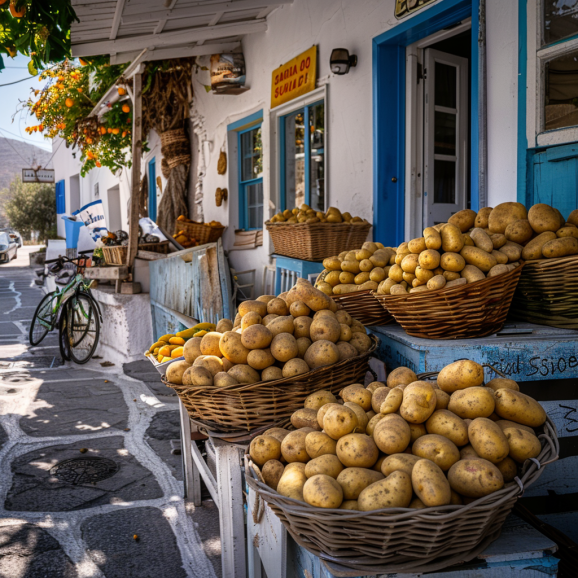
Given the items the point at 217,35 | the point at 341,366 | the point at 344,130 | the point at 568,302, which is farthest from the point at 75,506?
the point at 217,35

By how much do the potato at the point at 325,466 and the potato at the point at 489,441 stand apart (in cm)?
36

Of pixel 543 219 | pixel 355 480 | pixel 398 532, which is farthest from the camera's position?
pixel 543 219

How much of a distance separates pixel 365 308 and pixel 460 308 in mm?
606

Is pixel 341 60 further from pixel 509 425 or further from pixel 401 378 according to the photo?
pixel 509 425

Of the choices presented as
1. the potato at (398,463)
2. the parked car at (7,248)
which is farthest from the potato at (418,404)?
the parked car at (7,248)

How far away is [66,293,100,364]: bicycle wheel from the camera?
22.7 feet

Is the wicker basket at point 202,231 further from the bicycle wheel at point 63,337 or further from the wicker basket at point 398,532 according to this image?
the wicker basket at point 398,532

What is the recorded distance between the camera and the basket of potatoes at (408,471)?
1316 mm

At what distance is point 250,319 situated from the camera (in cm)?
237

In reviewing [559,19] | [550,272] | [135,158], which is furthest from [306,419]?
[135,158]

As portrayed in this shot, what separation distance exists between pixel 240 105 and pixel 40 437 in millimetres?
5011

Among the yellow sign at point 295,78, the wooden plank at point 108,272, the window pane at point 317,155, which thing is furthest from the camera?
the wooden plank at point 108,272

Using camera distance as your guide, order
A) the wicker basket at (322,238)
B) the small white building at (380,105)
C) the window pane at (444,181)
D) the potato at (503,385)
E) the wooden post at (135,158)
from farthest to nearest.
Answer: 1. the wooden post at (135,158)
2. the window pane at (444,181)
3. the wicker basket at (322,238)
4. the small white building at (380,105)
5. the potato at (503,385)

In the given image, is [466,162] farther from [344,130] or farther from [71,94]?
[71,94]
